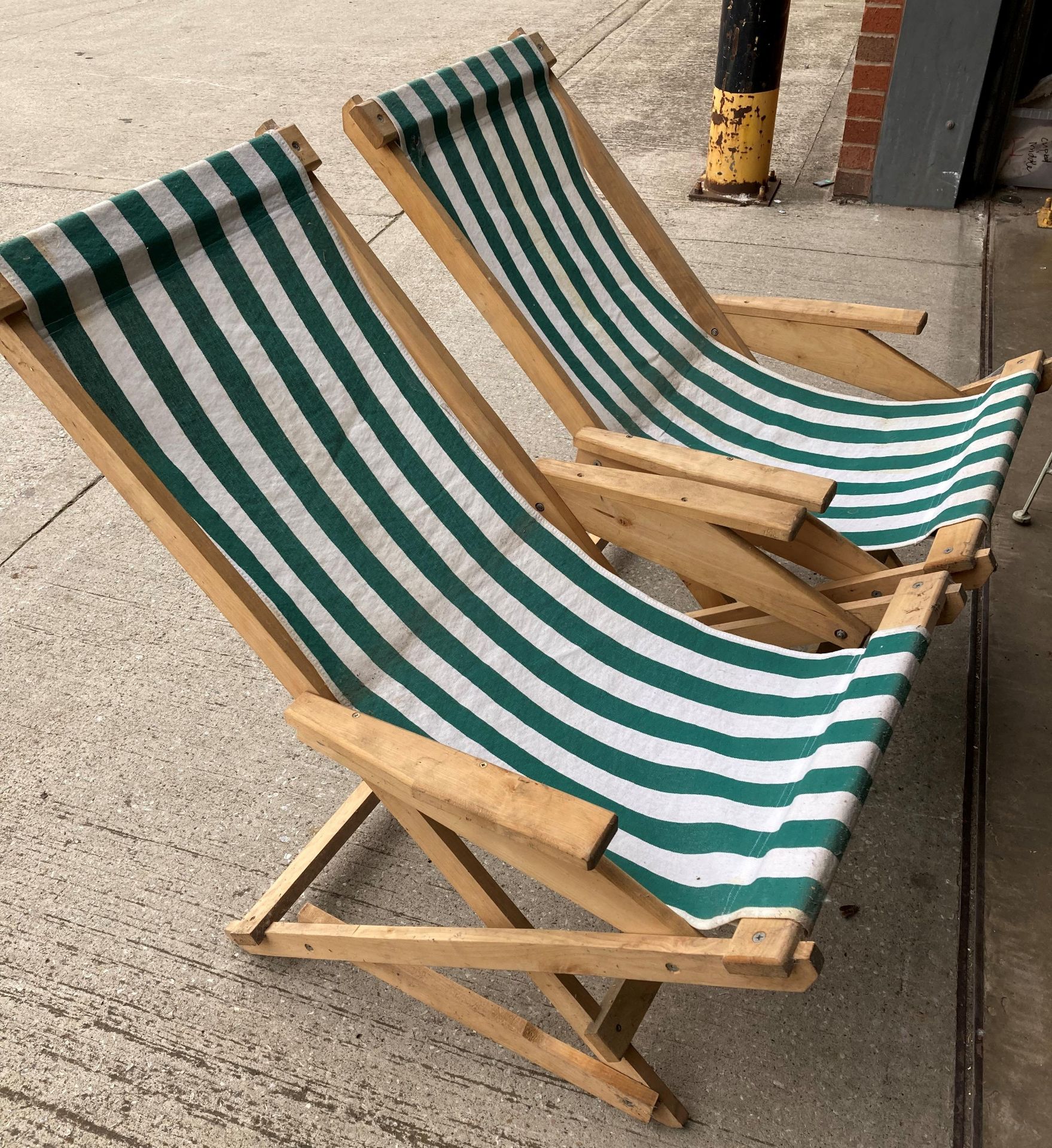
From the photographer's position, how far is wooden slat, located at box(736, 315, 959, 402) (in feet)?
8.82

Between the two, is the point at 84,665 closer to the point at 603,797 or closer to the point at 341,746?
the point at 341,746

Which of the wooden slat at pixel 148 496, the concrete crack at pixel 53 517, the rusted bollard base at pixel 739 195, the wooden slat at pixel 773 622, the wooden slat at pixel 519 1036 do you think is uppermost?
the wooden slat at pixel 148 496

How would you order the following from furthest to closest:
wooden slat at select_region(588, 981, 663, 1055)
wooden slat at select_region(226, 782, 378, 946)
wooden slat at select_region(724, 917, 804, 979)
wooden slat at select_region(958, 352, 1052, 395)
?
wooden slat at select_region(958, 352, 1052, 395)
wooden slat at select_region(226, 782, 378, 946)
wooden slat at select_region(588, 981, 663, 1055)
wooden slat at select_region(724, 917, 804, 979)

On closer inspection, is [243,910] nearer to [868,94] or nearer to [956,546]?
[956,546]

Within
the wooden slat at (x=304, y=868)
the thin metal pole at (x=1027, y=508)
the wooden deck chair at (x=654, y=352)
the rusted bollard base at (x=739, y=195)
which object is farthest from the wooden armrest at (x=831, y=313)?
the rusted bollard base at (x=739, y=195)

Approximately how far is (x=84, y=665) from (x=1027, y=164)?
4577 mm

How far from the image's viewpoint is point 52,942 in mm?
2064

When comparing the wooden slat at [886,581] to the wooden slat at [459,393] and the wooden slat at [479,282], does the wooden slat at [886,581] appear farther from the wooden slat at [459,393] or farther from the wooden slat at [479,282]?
the wooden slat at [479,282]

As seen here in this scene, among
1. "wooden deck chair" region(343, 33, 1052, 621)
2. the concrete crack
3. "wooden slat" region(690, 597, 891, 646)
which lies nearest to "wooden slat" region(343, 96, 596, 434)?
"wooden deck chair" region(343, 33, 1052, 621)

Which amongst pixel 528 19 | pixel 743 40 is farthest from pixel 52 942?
pixel 528 19

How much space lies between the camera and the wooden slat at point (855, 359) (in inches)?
106

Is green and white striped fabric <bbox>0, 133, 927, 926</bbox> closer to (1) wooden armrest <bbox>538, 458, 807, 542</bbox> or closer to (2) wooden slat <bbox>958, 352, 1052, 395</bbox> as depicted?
(1) wooden armrest <bbox>538, 458, 807, 542</bbox>

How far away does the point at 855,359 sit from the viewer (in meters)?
2.72

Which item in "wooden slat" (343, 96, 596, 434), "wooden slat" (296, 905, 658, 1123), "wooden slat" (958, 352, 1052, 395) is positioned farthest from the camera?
"wooden slat" (958, 352, 1052, 395)
